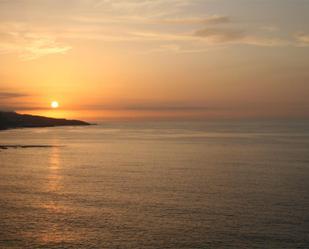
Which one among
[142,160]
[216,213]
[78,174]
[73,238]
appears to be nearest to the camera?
[73,238]

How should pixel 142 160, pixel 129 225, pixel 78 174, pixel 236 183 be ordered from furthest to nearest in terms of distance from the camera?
pixel 142 160
pixel 78 174
pixel 236 183
pixel 129 225

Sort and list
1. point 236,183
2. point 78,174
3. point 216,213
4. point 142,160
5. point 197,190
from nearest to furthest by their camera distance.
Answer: point 216,213 → point 197,190 → point 236,183 → point 78,174 → point 142,160

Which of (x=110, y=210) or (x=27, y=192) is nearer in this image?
(x=110, y=210)

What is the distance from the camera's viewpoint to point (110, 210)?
151 feet

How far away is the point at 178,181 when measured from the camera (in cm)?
6456

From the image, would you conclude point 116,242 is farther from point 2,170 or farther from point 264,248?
point 2,170

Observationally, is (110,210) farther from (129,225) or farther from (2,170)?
(2,170)

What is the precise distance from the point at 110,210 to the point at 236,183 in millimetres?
23623

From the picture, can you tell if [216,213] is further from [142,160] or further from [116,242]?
[142,160]

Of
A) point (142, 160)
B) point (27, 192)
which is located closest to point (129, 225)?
point (27, 192)

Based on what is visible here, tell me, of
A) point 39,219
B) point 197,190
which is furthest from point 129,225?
point 197,190

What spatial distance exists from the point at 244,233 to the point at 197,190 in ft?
62.6

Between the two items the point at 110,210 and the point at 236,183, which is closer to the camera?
the point at 110,210

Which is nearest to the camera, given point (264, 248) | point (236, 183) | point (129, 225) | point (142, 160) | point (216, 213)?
point (264, 248)
